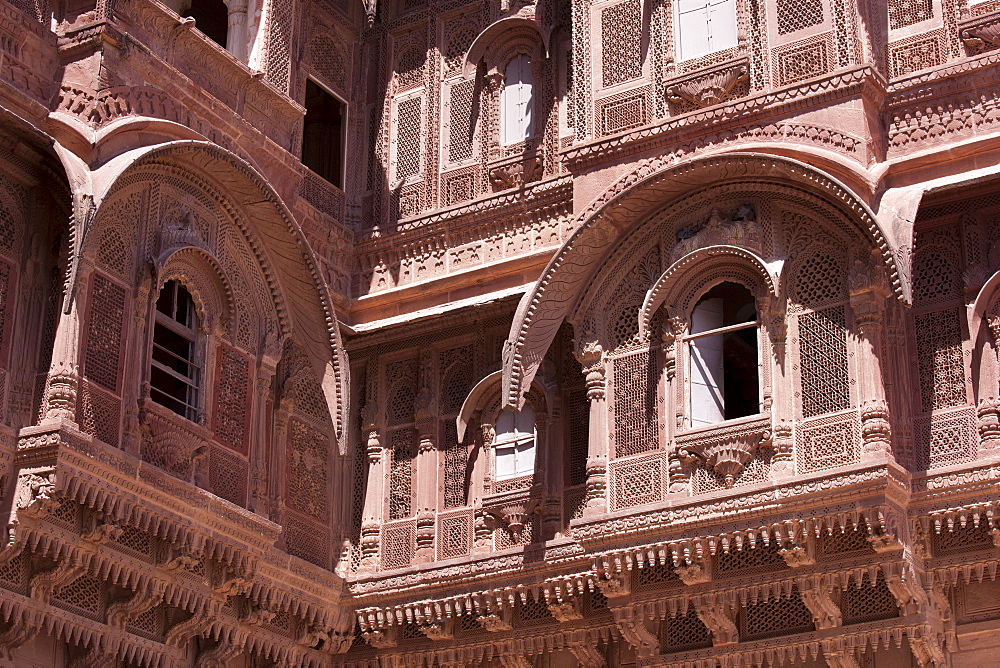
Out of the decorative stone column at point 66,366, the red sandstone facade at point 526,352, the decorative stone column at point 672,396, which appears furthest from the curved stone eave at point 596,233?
the decorative stone column at point 66,366

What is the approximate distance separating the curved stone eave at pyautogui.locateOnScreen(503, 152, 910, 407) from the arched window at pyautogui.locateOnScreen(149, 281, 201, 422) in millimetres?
2218

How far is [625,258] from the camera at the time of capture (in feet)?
40.3

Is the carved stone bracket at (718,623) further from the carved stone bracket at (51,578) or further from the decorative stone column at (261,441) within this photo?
the carved stone bracket at (51,578)

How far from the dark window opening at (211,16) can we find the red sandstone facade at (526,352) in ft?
8.07

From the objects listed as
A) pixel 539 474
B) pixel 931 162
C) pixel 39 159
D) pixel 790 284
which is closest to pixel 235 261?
pixel 39 159

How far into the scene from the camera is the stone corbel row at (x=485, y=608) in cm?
1184

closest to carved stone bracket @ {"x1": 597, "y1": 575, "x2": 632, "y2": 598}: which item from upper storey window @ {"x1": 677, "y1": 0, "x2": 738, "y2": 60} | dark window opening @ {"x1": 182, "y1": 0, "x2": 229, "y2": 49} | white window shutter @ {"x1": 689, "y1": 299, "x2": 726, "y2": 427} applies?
white window shutter @ {"x1": 689, "y1": 299, "x2": 726, "y2": 427}

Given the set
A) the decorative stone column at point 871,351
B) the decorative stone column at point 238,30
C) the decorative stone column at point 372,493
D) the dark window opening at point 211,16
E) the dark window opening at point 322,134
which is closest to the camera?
the decorative stone column at point 871,351

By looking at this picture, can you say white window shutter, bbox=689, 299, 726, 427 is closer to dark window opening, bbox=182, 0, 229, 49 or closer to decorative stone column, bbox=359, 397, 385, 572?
decorative stone column, bbox=359, 397, 385, 572

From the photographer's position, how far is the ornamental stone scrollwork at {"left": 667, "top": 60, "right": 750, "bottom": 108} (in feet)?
39.9

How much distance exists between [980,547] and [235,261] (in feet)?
18.5

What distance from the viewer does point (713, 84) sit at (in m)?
12.2

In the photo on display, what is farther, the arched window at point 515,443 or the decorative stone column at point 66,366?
the arched window at point 515,443

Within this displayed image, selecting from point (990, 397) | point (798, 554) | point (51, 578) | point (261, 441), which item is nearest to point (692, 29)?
point (990, 397)
